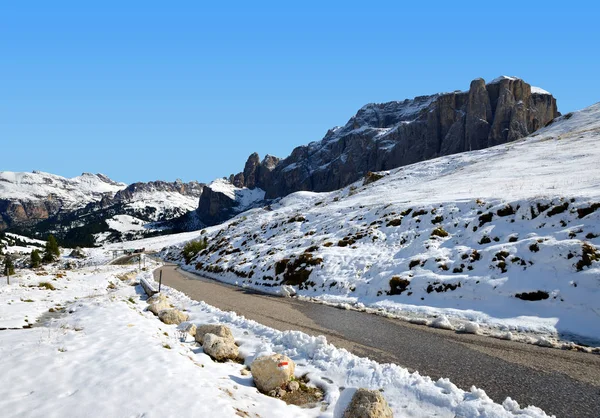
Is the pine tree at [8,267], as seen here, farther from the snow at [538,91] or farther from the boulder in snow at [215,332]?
the snow at [538,91]

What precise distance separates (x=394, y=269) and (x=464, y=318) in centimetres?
752

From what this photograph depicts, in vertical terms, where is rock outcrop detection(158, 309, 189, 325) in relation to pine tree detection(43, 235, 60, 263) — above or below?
above

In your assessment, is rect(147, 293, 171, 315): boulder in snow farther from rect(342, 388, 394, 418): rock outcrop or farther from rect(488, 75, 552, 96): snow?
rect(488, 75, 552, 96): snow

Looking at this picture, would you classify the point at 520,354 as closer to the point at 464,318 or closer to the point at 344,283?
the point at 464,318

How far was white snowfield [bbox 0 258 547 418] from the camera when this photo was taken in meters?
7.12

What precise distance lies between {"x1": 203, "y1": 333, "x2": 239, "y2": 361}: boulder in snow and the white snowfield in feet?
0.88

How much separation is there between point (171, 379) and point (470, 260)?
18.2 m

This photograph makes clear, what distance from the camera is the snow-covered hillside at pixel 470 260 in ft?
50.3

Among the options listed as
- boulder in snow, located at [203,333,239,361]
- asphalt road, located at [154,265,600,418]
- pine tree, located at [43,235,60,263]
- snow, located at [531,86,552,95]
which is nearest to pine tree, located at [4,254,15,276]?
asphalt road, located at [154,265,600,418]

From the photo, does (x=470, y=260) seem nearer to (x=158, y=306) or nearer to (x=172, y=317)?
(x=172, y=317)

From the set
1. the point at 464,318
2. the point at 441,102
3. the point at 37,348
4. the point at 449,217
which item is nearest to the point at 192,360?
the point at 37,348

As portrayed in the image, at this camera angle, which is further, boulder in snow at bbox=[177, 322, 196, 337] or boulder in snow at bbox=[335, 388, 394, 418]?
boulder in snow at bbox=[177, 322, 196, 337]

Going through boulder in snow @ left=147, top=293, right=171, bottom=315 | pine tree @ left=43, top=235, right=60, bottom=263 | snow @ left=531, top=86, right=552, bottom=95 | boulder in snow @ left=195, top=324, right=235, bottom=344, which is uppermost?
snow @ left=531, top=86, right=552, bottom=95

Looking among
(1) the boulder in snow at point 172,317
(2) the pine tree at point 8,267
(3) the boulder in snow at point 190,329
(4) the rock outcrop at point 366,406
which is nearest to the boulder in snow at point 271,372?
(4) the rock outcrop at point 366,406
